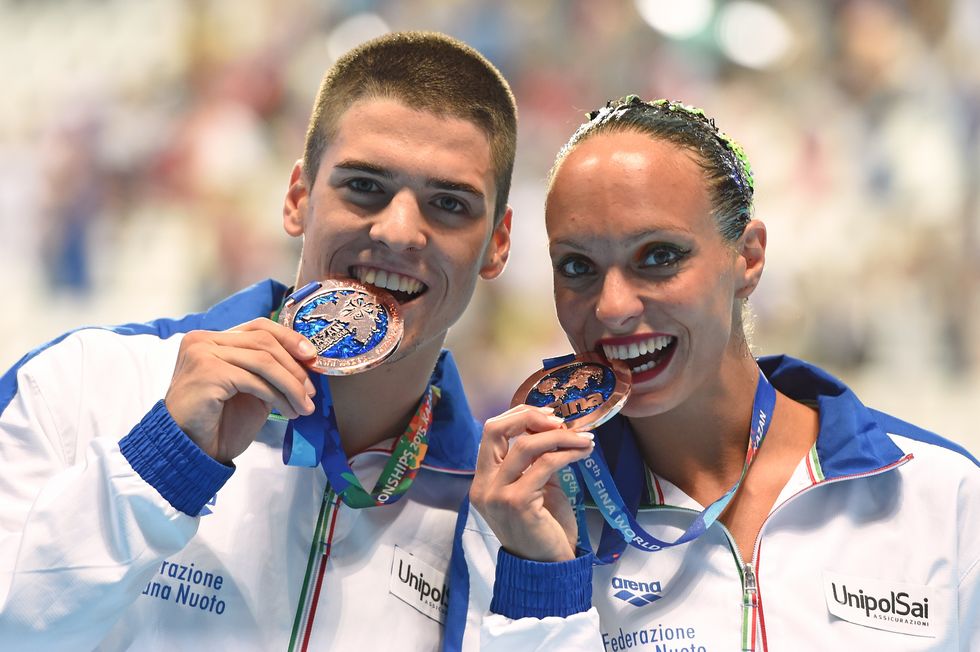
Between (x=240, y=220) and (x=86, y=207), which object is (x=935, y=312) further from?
(x=86, y=207)

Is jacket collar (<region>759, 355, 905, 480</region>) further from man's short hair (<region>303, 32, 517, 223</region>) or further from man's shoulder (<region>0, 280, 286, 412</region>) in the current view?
man's shoulder (<region>0, 280, 286, 412</region>)

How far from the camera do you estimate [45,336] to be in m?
7.71

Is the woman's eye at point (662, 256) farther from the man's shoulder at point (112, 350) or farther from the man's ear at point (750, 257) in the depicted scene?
the man's shoulder at point (112, 350)

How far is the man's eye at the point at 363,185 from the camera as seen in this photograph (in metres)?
2.71

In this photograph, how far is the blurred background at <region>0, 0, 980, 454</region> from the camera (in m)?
7.68

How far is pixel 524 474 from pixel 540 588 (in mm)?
255

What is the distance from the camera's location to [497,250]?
10.0 ft

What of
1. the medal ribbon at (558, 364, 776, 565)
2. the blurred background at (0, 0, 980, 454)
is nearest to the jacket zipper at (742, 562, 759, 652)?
the medal ribbon at (558, 364, 776, 565)

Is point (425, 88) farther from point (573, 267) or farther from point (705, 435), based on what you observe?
point (705, 435)

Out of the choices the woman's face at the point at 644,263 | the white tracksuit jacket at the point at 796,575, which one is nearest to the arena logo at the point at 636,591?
the white tracksuit jacket at the point at 796,575

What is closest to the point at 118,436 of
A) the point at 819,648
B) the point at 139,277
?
the point at 819,648

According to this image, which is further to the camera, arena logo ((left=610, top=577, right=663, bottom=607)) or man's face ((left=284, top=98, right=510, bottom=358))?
man's face ((left=284, top=98, right=510, bottom=358))

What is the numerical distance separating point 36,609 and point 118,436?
0.50m

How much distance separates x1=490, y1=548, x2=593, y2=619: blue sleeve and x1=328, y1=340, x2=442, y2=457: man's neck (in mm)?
656
